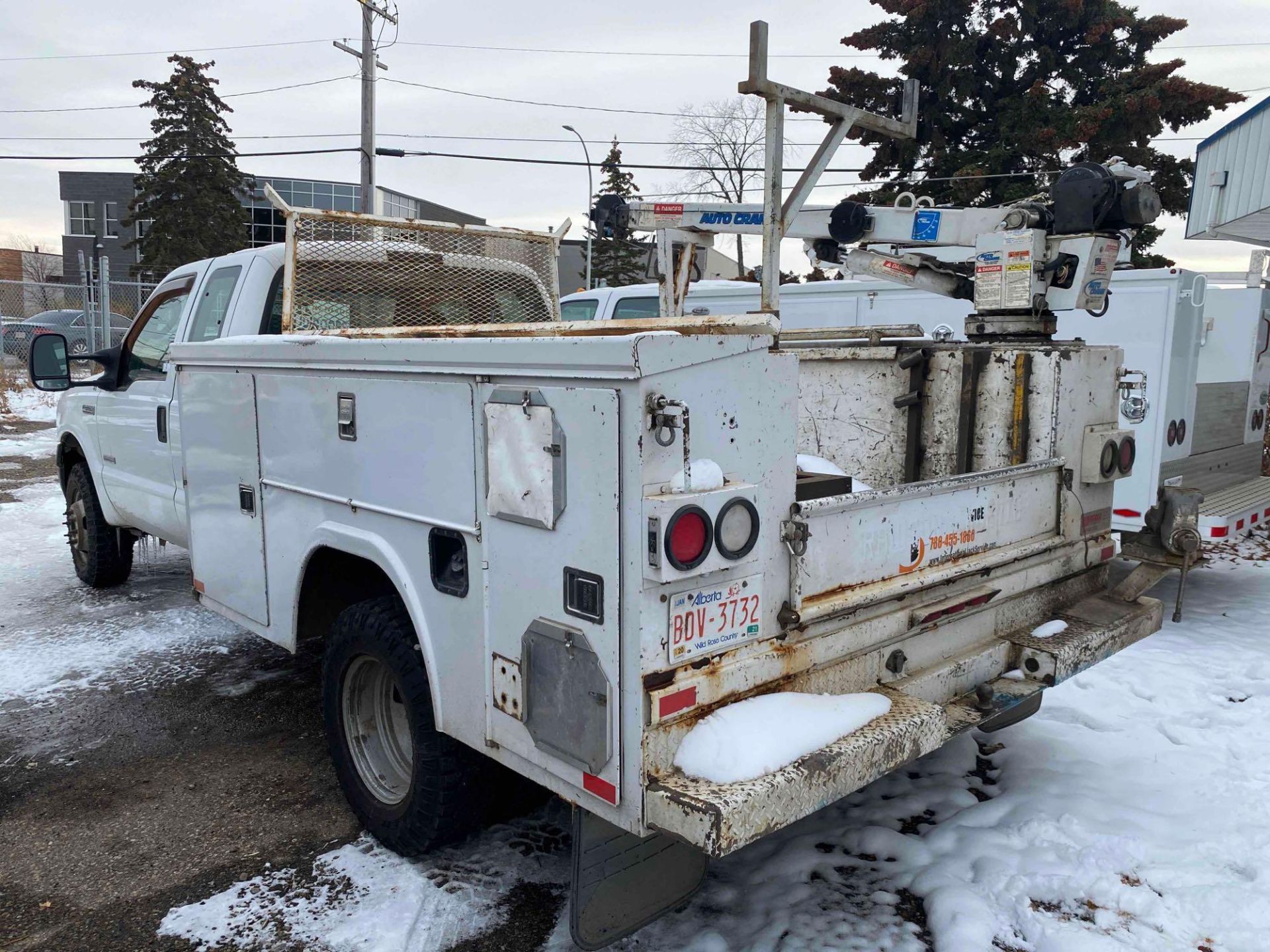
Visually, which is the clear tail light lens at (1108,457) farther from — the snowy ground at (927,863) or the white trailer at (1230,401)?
the white trailer at (1230,401)

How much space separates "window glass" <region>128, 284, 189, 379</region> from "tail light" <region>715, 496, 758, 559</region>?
3.94 metres

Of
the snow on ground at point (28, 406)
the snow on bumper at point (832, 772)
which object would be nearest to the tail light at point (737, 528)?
the snow on bumper at point (832, 772)

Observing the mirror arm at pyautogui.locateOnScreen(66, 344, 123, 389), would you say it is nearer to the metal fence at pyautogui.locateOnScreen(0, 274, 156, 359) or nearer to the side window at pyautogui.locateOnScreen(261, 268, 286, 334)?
the side window at pyautogui.locateOnScreen(261, 268, 286, 334)

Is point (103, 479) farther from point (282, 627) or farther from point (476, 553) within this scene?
point (476, 553)

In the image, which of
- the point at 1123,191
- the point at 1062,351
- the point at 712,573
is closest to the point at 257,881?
the point at 712,573

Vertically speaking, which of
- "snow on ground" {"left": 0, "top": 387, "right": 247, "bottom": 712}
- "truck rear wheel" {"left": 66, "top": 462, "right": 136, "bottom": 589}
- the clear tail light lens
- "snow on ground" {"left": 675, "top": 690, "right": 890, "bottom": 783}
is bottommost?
"snow on ground" {"left": 0, "top": 387, "right": 247, "bottom": 712}

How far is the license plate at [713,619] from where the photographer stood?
2275mm

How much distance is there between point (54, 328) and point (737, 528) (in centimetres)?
2503

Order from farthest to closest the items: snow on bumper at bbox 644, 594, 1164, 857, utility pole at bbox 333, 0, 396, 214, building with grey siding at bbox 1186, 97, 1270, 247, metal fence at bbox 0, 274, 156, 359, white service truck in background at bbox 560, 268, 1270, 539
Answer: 1. utility pole at bbox 333, 0, 396, 214
2. metal fence at bbox 0, 274, 156, 359
3. building with grey siding at bbox 1186, 97, 1270, 247
4. white service truck in background at bbox 560, 268, 1270, 539
5. snow on bumper at bbox 644, 594, 1164, 857

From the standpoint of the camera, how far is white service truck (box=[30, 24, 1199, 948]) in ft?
7.41

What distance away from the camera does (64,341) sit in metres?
5.64

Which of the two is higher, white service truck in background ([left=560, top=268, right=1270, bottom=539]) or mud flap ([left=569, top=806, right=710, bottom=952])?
white service truck in background ([left=560, top=268, right=1270, bottom=539])

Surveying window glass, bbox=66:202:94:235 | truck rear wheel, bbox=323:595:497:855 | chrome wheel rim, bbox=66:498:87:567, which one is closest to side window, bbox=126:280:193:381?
chrome wheel rim, bbox=66:498:87:567

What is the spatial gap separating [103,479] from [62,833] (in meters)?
3.08
